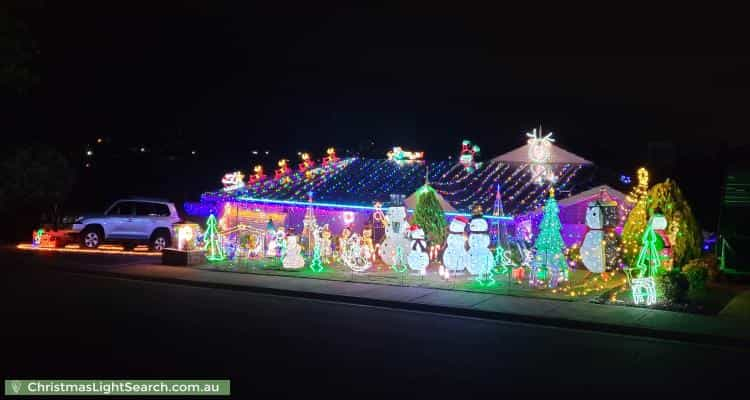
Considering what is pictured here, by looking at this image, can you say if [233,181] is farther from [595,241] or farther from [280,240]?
[595,241]

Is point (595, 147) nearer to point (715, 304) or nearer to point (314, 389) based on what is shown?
point (715, 304)

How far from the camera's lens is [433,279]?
15.3 metres

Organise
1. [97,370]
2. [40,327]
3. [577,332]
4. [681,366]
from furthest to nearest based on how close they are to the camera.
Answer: [577,332] → [40,327] → [681,366] → [97,370]

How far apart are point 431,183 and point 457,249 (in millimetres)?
5544

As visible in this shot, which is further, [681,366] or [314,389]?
[681,366]

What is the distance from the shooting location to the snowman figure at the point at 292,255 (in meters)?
16.7

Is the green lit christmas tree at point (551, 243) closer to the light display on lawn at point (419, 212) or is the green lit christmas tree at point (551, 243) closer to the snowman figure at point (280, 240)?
the light display on lawn at point (419, 212)

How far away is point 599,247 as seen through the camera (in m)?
13.1

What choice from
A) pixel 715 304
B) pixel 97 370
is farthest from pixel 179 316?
pixel 715 304

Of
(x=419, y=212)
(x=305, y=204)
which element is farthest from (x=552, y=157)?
(x=305, y=204)

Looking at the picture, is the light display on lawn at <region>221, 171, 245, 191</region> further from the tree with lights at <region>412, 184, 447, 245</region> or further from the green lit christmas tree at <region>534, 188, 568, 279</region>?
the green lit christmas tree at <region>534, 188, 568, 279</region>

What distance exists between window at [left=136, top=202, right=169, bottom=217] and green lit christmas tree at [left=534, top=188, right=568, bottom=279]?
539 inches

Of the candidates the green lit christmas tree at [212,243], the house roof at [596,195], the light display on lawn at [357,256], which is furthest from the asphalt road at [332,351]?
the house roof at [596,195]

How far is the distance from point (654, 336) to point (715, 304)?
10.2ft
